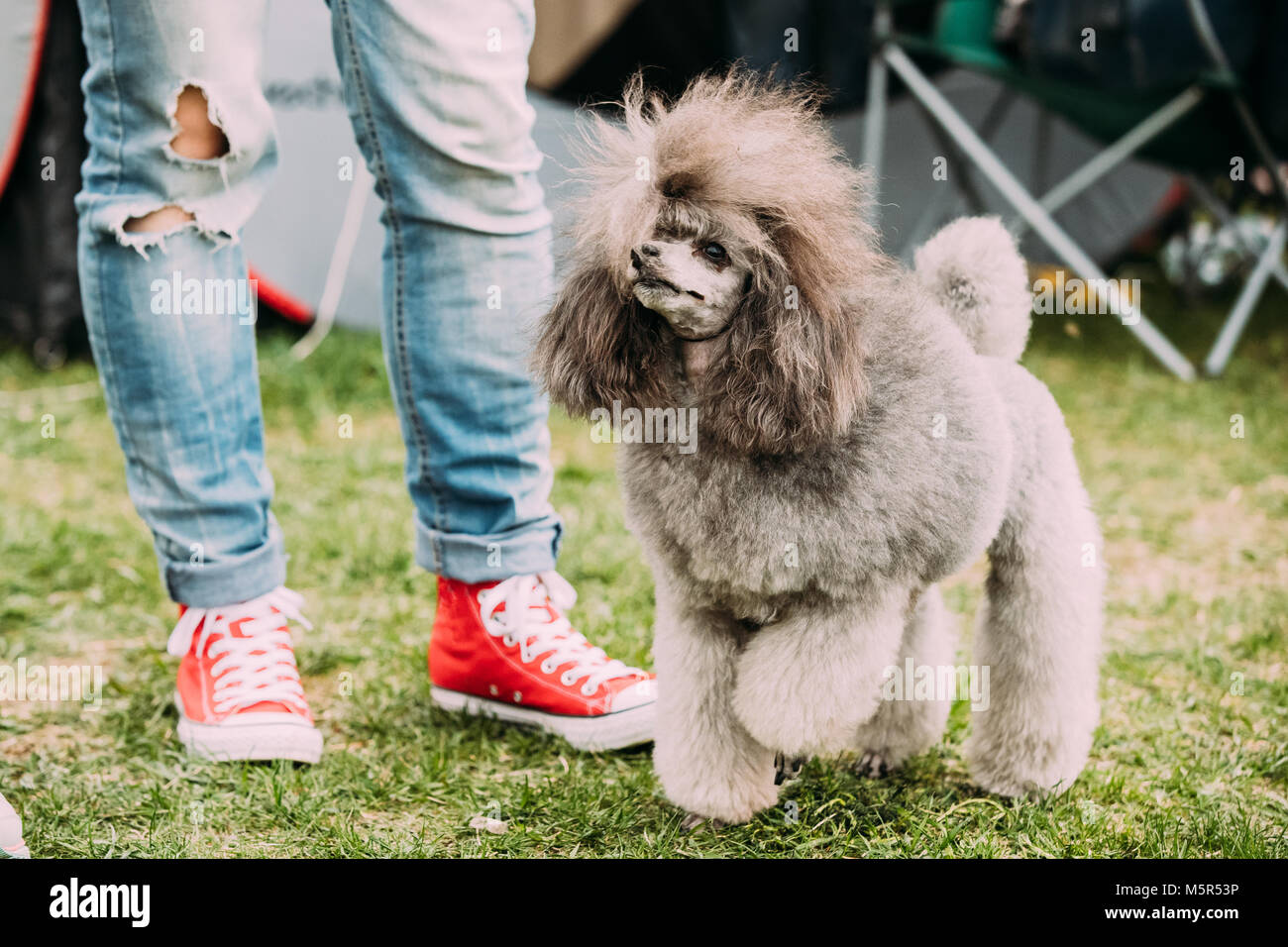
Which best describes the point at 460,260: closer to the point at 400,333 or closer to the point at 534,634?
the point at 400,333

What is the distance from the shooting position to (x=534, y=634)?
1708 mm

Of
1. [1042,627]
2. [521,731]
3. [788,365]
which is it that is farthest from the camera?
[521,731]

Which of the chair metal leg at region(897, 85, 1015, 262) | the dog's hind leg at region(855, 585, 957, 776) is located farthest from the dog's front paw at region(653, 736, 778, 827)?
the chair metal leg at region(897, 85, 1015, 262)

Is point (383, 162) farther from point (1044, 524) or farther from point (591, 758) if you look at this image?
point (1044, 524)

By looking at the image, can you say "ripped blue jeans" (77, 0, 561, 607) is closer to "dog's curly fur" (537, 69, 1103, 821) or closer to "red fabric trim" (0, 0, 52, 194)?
"dog's curly fur" (537, 69, 1103, 821)

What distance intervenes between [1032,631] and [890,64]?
9.43 ft

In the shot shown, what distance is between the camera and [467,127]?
1.55 metres

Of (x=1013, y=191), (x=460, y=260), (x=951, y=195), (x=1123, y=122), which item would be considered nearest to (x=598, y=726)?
(x=460, y=260)

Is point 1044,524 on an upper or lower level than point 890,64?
lower

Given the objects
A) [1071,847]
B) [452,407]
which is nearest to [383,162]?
[452,407]

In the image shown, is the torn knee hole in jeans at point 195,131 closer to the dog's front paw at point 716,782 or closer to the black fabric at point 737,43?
the dog's front paw at point 716,782

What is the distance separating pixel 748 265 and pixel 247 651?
3.00 ft

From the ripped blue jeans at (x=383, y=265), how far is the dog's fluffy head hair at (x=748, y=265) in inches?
8.2

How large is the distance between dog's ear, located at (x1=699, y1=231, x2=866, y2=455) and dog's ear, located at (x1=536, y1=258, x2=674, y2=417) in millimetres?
82
